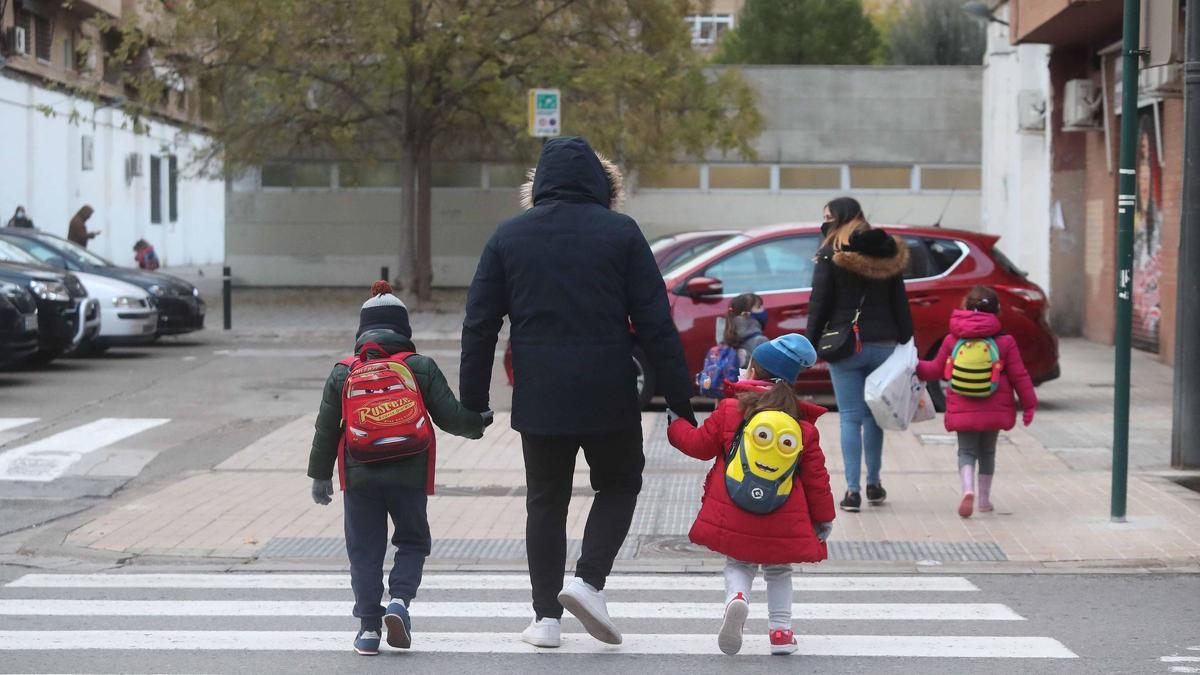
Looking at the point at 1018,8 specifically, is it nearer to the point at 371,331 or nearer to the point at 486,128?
the point at 486,128

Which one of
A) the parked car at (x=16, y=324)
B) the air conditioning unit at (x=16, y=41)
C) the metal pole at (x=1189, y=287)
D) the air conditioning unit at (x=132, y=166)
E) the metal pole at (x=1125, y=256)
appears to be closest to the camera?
the metal pole at (x=1125, y=256)

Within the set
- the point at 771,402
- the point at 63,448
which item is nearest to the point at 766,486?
the point at 771,402

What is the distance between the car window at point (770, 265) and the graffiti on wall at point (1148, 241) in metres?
5.81

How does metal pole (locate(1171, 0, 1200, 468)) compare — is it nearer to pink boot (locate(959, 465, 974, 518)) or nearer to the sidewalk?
the sidewalk

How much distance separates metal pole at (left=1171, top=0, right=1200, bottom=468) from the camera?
9836 millimetres

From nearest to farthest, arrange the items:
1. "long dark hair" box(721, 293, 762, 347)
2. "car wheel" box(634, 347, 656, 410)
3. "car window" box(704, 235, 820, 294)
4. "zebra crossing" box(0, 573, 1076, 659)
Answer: "zebra crossing" box(0, 573, 1076, 659)
"long dark hair" box(721, 293, 762, 347)
"car wheel" box(634, 347, 656, 410)
"car window" box(704, 235, 820, 294)

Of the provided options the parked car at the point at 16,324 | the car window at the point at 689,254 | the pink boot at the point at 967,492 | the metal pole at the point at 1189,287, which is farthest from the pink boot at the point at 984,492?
the parked car at the point at 16,324

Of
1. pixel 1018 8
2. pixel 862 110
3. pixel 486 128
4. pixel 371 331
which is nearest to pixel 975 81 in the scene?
pixel 862 110

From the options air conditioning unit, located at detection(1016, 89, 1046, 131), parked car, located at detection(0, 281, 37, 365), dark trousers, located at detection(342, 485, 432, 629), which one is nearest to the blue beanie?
dark trousers, located at detection(342, 485, 432, 629)

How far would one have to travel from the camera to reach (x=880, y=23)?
60000mm

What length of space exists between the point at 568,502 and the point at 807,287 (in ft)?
25.5

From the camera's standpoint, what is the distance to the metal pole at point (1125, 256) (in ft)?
27.9

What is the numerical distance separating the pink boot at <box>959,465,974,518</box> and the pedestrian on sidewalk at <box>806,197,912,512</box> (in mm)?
519

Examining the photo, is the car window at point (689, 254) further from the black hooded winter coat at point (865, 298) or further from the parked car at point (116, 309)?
the parked car at point (116, 309)
